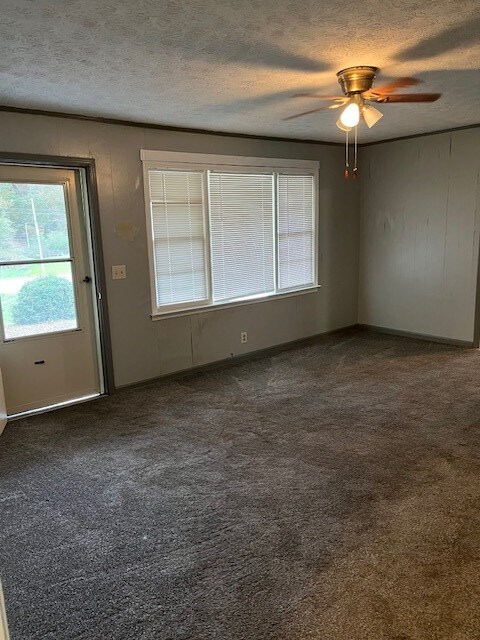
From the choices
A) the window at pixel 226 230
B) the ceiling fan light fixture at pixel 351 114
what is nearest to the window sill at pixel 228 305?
the window at pixel 226 230

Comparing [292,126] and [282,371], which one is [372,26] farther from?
[282,371]

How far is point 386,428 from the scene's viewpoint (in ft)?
11.7

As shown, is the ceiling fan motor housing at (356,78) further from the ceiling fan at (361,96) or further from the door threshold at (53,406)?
the door threshold at (53,406)

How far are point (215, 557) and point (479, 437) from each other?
2.14 metres

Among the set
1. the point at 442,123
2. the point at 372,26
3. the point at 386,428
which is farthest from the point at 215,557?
the point at 442,123

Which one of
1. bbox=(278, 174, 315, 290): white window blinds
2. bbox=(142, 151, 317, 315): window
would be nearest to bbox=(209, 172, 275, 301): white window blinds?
bbox=(142, 151, 317, 315): window

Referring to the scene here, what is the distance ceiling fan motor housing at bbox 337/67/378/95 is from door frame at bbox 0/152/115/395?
7.26 feet

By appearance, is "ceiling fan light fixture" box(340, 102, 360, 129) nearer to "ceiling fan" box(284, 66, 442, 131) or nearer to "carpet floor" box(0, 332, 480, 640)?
"ceiling fan" box(284, 66, 442, 131)

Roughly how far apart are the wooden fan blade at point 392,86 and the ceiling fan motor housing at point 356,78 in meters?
0.10

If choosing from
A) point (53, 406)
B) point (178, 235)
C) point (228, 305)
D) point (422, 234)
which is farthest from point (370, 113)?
point (53, 406)

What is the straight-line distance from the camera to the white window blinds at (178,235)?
4.53 meters

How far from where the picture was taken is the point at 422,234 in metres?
5.83

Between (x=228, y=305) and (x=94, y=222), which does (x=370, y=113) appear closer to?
(x=94, y=222)

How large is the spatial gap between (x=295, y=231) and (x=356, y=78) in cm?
292
